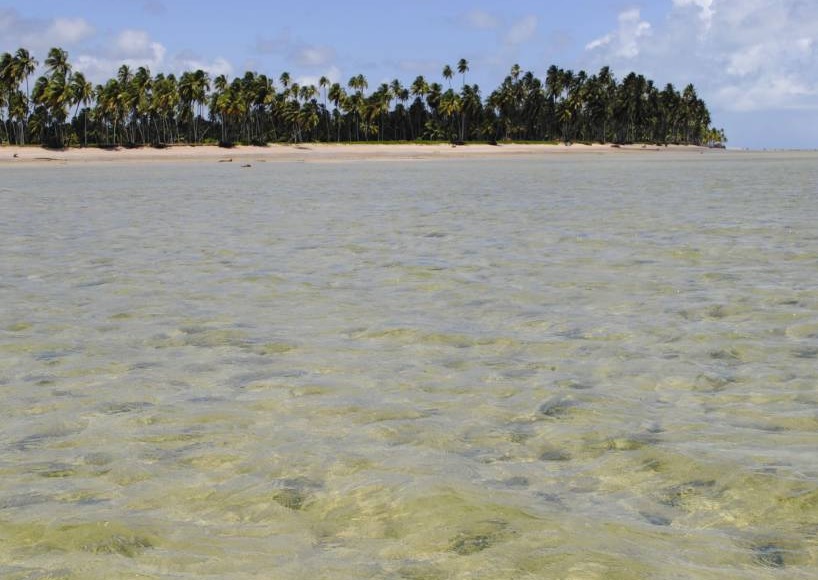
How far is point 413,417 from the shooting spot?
7.13m

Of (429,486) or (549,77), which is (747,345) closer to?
(429,486)

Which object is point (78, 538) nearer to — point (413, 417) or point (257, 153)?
point (413, 417)

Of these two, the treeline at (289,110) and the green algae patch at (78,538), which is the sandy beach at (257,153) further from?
the green algae patch at (78,538)

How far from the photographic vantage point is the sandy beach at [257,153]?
343ft

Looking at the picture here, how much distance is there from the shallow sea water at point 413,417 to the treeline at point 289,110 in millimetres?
116947

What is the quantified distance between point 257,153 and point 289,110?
29.0 metres

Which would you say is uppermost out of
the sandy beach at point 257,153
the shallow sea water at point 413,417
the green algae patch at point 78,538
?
the sandy beach at point 257,153

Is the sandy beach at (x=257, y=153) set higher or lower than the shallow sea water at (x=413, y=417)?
higher

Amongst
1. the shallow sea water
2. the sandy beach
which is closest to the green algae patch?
the shallow sea water

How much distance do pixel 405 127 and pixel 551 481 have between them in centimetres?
17151

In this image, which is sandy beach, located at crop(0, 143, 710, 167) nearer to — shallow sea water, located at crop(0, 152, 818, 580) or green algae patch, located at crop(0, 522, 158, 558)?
shallow sea water, located at crop(0, 152, 818, 580)

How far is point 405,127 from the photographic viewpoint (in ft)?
570

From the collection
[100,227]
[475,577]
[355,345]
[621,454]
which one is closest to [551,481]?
[621,454]

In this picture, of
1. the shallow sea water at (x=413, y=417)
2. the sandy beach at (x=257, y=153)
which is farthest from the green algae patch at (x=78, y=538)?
the sandy beach at (x=257, y=153)
